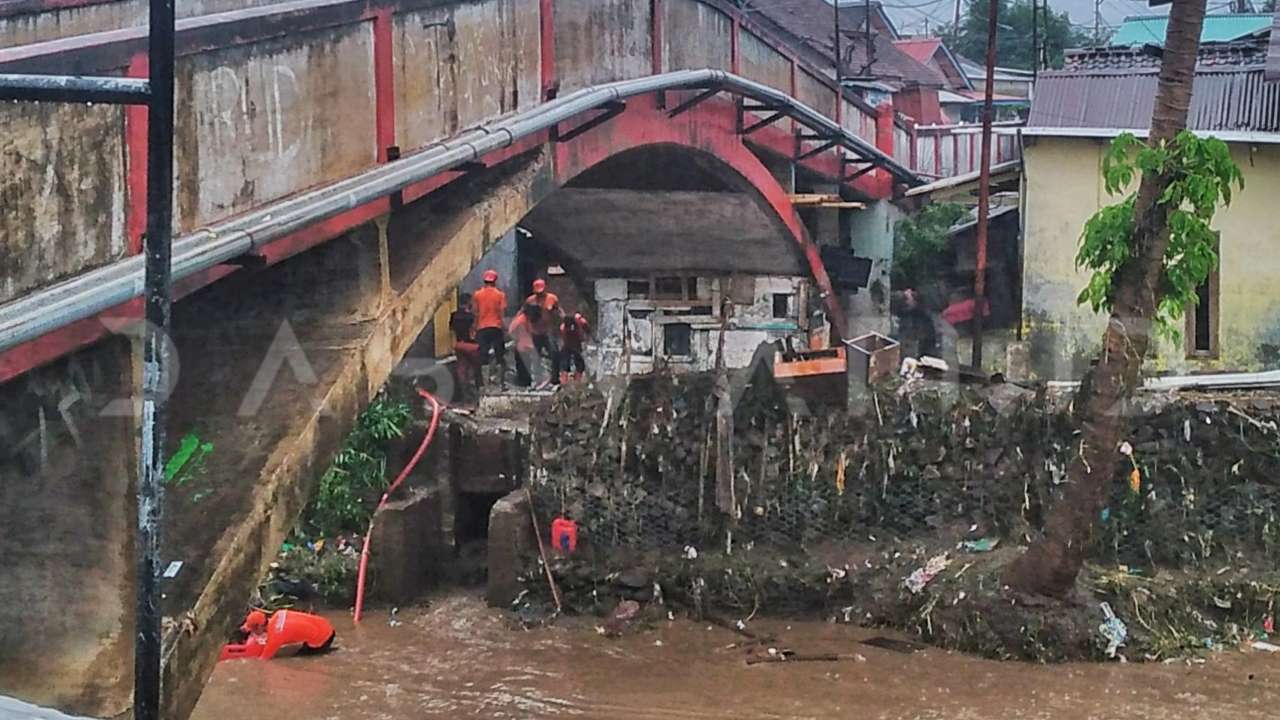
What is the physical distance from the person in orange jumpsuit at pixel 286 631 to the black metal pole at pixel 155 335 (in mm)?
9191

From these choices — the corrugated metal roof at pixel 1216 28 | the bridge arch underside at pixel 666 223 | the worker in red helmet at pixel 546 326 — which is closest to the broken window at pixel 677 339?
the bridge arch underside at pixel 666 223

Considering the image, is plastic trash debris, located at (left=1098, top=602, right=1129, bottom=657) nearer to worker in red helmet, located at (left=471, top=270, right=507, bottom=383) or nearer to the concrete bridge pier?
worker in red helmet, located at (left=471, top=270, right=507, bottom=383)

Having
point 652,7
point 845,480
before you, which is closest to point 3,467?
point 652,7

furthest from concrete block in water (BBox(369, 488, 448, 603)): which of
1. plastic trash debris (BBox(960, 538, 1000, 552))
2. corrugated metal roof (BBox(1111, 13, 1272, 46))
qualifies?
corrugated metal roof (BBox(1111, 13, 1272, 46))

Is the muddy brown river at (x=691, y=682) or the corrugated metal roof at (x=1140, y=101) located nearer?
the muddy brown river at (x=691, y=682)

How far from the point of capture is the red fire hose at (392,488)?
1364 cm

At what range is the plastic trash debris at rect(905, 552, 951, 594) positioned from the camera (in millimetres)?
12672

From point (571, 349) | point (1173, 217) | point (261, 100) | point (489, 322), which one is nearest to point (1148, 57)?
point (1173, 217)

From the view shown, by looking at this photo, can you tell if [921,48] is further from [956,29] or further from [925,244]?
[925,244]

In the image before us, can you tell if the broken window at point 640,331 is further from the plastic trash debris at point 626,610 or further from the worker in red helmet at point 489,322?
the plastic trash debris at point 626,610

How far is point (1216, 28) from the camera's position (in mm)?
20328

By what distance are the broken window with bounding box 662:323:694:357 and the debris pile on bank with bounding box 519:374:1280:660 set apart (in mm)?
5734

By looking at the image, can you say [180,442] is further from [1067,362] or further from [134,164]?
[1067,362]

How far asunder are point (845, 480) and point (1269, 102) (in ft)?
22.1
